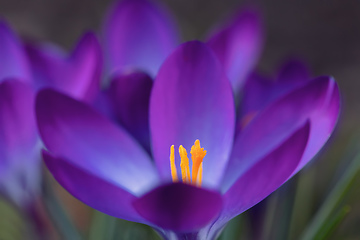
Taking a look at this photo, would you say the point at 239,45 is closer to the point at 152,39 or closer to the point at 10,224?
the point at 152,39

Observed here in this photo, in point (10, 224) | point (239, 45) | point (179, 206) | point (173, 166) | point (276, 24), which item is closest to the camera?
point (179, 206)

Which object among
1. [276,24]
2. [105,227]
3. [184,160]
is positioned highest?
[276,24]

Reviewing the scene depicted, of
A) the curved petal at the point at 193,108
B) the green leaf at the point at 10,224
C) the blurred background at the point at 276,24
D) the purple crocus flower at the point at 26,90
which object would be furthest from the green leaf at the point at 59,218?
the blurred background at the point at 276,24

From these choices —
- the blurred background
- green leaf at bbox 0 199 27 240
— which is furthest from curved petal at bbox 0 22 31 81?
the blurred background

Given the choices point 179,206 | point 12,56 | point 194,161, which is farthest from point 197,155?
point 12,56

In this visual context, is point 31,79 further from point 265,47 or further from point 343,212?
point 265,47

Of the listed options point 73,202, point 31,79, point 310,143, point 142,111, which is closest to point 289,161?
point 310,143

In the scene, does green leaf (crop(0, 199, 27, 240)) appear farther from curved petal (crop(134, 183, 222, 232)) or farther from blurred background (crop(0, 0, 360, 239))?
blurred background (crop(0, 0, 360, 239))

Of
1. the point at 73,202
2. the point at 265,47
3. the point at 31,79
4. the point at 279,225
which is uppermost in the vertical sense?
the point at 265,47
